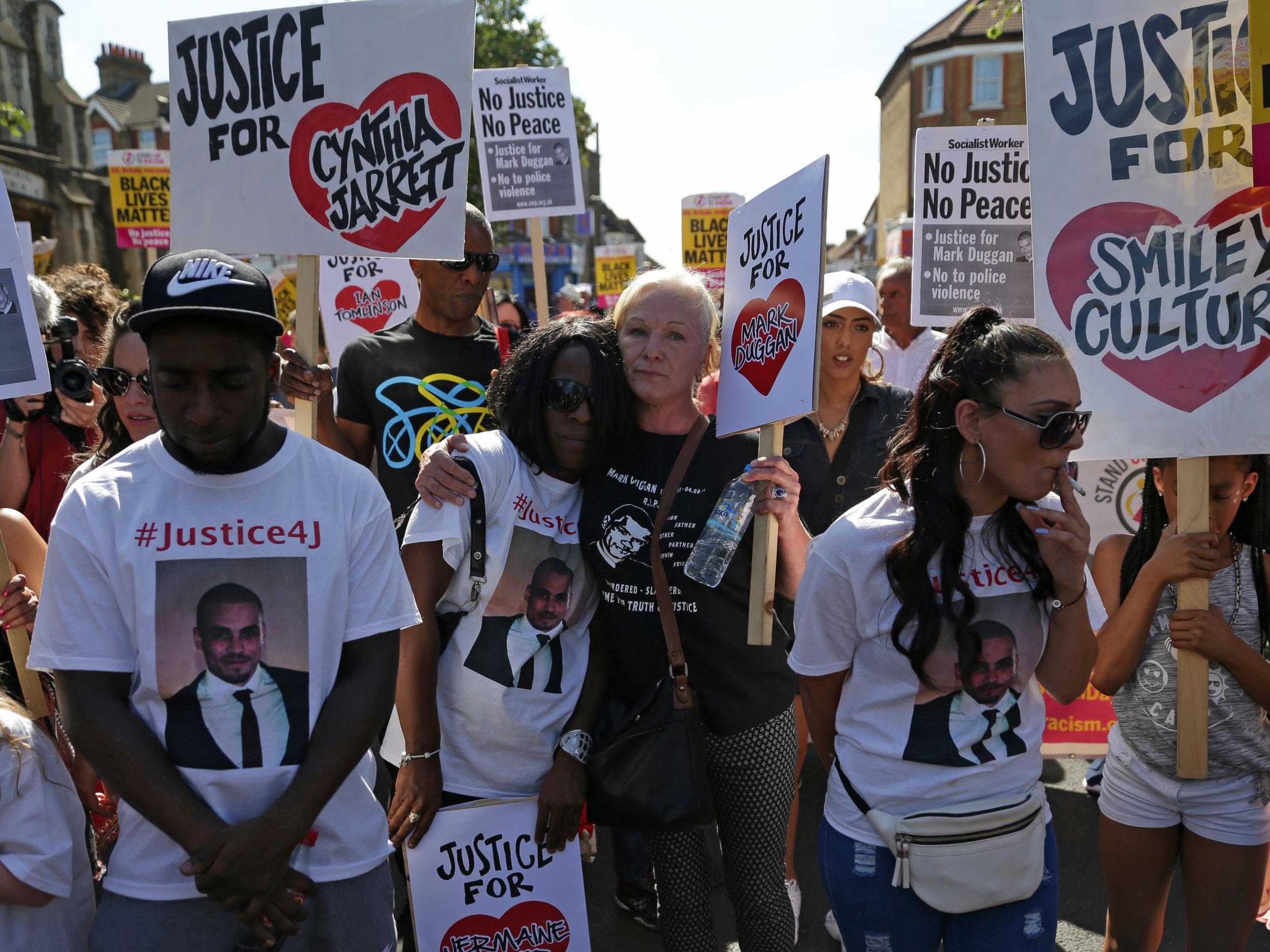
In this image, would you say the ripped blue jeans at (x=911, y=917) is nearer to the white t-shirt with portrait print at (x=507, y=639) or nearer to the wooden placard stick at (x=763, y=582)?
the wooden placard stick at (x=763, y=582)

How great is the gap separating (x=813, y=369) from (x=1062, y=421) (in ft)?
1.93

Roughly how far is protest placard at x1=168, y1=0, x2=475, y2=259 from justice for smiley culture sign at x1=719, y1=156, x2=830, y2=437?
2.95 ft

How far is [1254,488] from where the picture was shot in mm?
2512

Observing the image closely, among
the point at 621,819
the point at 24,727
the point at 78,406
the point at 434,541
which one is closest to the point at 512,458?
the point at 434,541

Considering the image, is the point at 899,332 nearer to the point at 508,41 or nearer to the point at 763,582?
the point at 763,582

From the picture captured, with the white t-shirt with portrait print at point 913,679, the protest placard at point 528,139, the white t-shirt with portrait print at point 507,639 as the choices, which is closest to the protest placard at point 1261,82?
the white t-shirt with portrait print at point 913,679

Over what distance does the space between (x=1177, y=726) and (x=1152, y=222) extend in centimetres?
131

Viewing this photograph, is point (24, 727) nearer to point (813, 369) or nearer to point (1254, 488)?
point (813, 369)

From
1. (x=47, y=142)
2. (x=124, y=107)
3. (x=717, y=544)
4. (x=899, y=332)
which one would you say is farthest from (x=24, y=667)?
(x=124, y=107)

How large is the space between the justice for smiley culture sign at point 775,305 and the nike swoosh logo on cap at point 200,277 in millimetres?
1261

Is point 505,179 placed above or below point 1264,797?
above

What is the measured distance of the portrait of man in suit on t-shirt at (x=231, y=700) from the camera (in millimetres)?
1618

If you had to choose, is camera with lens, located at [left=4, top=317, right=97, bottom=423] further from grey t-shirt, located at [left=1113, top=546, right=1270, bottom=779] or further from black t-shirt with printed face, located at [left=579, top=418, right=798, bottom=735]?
grey t-shirt, located at [left=1113, top=546, right=1270, bottom=779]

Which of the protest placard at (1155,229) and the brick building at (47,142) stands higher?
the brick building at (47,142)
